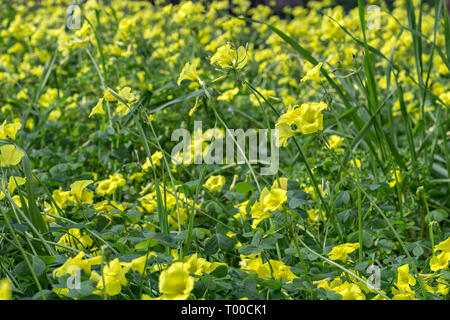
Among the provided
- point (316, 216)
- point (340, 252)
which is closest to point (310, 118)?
point (340, 252)

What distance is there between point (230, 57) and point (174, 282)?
1.62 feet

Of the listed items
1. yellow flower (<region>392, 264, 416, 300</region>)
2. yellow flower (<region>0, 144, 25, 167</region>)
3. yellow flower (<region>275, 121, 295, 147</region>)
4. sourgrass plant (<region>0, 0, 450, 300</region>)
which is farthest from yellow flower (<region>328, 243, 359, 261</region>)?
yellow flower (<region>0, 144, 25, 167</region>)

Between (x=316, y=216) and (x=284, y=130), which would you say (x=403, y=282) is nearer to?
(x=284, y=130)

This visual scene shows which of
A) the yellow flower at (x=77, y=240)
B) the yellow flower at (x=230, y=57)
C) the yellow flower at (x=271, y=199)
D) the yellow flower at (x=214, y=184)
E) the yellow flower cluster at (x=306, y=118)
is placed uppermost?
the yellow flower at (x=230, y=57)

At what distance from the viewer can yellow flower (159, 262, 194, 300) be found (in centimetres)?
74

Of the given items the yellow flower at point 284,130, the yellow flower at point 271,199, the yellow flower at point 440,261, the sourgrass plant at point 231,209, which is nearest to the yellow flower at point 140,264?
the sourgrass plant at point 231,209

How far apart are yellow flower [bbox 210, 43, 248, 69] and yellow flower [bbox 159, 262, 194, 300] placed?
1.51ft

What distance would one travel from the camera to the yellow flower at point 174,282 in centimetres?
74

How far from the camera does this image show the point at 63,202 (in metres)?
1.30

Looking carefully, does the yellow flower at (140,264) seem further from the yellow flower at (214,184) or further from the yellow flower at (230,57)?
the yellow flower at (214,184)

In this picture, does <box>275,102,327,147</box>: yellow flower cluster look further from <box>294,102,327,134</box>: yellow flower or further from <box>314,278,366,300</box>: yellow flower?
<box>314,278,366,300</box>: yellow flower

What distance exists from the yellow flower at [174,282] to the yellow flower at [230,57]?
1.51ft
